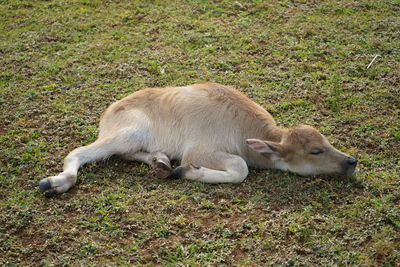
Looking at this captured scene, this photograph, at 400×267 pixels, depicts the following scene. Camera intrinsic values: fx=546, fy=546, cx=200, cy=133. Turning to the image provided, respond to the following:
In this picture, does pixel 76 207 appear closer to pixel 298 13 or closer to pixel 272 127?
pixel 272 127

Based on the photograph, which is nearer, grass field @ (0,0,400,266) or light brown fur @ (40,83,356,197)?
grass field @ (0,0,400,266)

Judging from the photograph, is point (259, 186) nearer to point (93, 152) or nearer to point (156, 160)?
point (156, 160)

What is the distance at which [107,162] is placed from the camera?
6.71 m

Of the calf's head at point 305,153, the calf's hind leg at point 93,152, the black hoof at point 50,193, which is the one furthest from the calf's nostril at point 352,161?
the black hoof at point 50,193

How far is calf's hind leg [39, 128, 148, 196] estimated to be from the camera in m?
6.07

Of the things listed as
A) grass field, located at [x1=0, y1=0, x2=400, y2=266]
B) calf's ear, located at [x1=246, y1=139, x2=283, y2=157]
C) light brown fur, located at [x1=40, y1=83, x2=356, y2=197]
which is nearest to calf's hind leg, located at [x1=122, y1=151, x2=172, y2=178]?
light brown fur, located at [x1=40, y1=83, x2=356, y2=197]

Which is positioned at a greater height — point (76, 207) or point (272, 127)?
point (272, 127)

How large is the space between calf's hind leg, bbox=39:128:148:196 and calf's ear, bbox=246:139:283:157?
1.42m

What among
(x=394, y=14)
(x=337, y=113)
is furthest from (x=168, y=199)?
(x=394, y=14)

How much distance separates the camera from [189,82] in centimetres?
862

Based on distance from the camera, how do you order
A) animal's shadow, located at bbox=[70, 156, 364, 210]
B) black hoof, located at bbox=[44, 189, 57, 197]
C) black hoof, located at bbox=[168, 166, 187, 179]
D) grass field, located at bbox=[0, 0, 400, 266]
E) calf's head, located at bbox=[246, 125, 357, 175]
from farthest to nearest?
black hoof, located at bbox=[168, 166, 187, 179], calf's head, located at bbox=[246, 125, 357, 175], black hoof, located at bbox=[44, 189, 57, 197], animal's shadow, located at bbox=[70, 156, 364, 210], grass field, located at bbox=[0, 0, 400, 266]

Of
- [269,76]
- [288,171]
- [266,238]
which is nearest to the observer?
[266,238]

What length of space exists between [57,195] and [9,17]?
630 cm

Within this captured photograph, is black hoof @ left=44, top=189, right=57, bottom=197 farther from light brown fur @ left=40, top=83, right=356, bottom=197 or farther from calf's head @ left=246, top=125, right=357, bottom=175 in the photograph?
calf's head @ left=246, top=125, right=357, bottom=175
